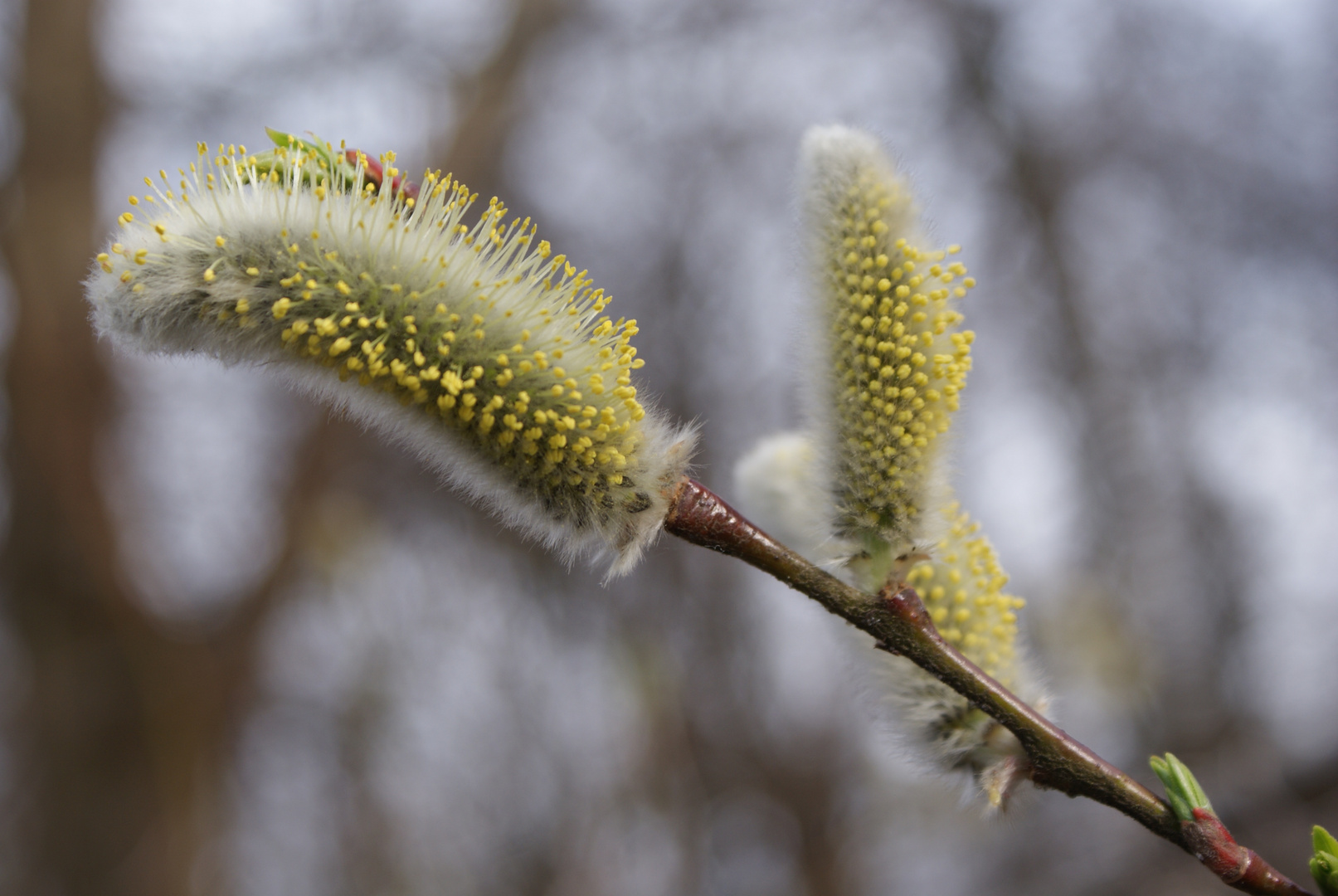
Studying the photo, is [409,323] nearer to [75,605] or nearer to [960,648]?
[960,648]

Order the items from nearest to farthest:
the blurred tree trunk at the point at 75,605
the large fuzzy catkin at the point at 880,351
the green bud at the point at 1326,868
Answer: the green bud at the point at 1326,868, the large fuzzy catkin at the point at 880,351, the blurred tree trunk at the point at 75,605

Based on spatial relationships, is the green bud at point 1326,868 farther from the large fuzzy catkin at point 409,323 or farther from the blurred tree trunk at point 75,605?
the blurred tree trunk at point 75,605

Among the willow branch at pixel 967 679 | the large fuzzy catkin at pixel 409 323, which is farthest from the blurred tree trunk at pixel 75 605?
the willow branch at pixel 967 679

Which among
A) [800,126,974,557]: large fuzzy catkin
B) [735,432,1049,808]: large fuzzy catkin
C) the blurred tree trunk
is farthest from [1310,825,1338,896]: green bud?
the blurred tree trunk

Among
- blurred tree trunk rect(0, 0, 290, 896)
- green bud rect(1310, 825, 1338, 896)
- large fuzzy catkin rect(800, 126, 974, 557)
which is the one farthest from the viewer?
blurred tree trunk rect(0, 0, 290, 896)

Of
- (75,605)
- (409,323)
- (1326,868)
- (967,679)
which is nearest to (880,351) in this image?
(967,679)

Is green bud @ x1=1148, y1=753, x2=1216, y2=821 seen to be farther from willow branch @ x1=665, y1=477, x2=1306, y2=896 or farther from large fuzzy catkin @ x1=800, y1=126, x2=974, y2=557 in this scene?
large fuzzy catkin @ x1=800, y1=126, x2=974, y2=557
